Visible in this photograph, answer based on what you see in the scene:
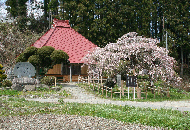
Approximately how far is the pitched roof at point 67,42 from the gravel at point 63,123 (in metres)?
18.6

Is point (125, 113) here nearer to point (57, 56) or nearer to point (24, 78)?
point (24, 78)

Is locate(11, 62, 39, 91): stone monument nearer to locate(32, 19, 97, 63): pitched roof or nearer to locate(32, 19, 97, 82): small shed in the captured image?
locate(32, 19, 97, 63): pitched roof

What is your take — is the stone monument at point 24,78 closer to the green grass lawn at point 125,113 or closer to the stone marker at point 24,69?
the stone marker at point 24,69

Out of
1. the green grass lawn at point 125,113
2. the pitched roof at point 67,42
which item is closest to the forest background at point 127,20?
the pitched roof at point 67,42

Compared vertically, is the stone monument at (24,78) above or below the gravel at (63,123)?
above

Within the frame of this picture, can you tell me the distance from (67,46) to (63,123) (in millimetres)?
21933

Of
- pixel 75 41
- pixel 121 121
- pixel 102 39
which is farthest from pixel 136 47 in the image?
pixel 102 39

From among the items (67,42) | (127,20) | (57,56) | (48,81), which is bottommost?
(48,81)

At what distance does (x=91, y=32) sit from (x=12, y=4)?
1578 cm

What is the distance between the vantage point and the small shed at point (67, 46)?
1132 inches

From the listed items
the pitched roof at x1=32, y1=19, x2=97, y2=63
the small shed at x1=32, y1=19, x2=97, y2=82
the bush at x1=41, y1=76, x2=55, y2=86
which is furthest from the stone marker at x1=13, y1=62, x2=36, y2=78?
the small shed at x1=32, y1=19, x2=97, y2=82

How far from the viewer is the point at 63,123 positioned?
826 centimetres

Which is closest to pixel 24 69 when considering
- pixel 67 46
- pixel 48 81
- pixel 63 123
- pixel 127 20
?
pixel 48 81

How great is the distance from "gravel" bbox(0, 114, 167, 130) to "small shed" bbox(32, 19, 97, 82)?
61.4 feet
